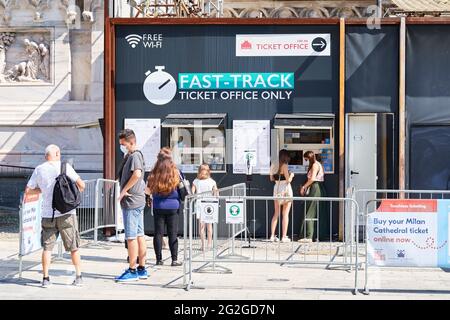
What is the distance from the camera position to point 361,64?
1557cm

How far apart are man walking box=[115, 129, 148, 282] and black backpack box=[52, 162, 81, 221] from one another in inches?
26.5

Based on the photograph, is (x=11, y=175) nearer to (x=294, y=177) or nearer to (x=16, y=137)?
(x=16, y=137)

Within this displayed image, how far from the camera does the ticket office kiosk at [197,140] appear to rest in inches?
619

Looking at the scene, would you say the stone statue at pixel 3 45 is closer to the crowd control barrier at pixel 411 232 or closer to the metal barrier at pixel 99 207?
the metal barrier at pixel 99 207

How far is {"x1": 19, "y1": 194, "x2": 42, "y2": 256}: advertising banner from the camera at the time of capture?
11.2 metres

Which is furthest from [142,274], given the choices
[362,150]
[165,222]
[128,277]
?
[362,150]

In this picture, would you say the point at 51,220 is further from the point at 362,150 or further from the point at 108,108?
the point at 362,150

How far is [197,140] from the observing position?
15984 mm

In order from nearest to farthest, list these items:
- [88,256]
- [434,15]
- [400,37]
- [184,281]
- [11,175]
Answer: [184,281] < [88,256] < [400,37] < [434,15] < [11,175]

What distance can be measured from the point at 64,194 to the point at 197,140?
5.68m

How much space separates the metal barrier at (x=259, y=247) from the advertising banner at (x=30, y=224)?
2.05m

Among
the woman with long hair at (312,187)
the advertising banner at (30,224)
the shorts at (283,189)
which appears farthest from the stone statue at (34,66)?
the advertising banner at (30,224)

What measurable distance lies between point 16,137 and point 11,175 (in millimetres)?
1307

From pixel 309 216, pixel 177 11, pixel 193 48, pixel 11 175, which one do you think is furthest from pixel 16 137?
pixel 309 216
